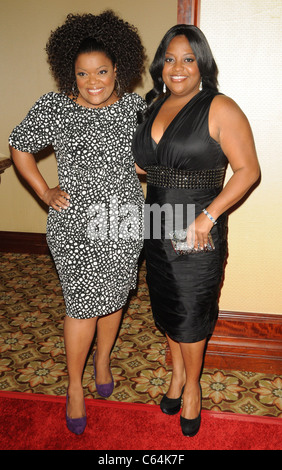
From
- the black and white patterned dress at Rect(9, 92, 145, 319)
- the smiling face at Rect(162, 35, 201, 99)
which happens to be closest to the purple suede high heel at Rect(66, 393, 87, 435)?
the black and white patterned dress at Rect(9, 92, 145, 319)

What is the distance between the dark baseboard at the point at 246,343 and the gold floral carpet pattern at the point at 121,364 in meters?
0.06

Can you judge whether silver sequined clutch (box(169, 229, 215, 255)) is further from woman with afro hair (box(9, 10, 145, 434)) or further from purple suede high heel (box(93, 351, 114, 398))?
purple suede high heel (box(93, 351, 114, 398))

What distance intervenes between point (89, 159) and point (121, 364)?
1.51 meters

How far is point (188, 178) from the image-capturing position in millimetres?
2018

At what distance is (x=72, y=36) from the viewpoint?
6.82ft

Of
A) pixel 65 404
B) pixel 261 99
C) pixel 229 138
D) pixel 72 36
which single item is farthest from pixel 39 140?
pixel 65 404

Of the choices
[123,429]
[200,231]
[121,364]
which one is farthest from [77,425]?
[200,231]

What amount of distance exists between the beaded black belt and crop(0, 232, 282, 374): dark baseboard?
3.62 feet

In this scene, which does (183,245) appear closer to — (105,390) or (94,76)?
(94,76)

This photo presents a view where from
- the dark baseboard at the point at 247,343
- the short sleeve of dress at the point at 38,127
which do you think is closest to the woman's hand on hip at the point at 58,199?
the short sleeve of dress at the point at 38,127

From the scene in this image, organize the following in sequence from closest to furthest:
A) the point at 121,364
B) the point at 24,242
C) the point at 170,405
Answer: the point at 170,405, the point at 121,364, the point at 24,242

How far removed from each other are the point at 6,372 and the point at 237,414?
148 centimetres

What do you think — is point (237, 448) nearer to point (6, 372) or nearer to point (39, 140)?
point (6, 372)

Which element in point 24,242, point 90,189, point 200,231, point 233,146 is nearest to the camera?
point 233,146
